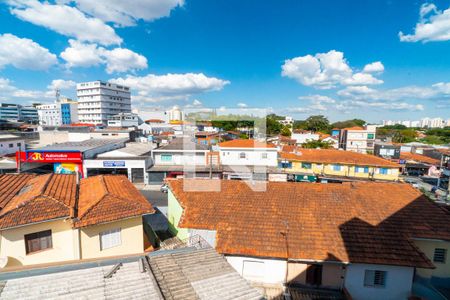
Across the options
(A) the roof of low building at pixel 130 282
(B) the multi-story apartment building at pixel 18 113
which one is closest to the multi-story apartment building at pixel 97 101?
(B) the multi-story apartment building at pixel 18 113

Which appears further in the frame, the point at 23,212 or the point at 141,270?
the point at 23,212

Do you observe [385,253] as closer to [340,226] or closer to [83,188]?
[340,226]

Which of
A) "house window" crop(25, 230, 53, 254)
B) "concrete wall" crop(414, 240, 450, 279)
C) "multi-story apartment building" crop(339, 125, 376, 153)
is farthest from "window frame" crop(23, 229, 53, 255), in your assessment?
"multi-story apartment building" crop(339, 125, 376, 153)

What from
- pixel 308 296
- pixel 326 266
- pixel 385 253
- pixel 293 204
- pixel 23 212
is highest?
pixel 23 212

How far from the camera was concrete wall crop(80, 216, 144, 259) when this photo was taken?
9961mm

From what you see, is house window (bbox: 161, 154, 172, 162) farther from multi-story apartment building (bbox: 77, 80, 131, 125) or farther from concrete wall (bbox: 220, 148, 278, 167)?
multi-story apartment building (bbox: 77, 80, 131, 125)

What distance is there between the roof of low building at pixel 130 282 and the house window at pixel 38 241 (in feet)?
14.3

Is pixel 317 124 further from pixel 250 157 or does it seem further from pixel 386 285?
pixel 386 285

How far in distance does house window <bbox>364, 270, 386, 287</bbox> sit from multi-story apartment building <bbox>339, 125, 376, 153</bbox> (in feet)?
163

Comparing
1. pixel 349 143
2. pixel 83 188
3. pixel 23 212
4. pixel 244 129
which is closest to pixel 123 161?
pixel 83 188

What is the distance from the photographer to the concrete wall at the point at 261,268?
33.1 feet

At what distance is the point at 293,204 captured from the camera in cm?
1259

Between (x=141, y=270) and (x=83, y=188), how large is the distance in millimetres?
9278

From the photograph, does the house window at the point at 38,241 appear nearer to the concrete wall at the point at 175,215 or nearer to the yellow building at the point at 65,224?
the yellow building at the point at 65,224
